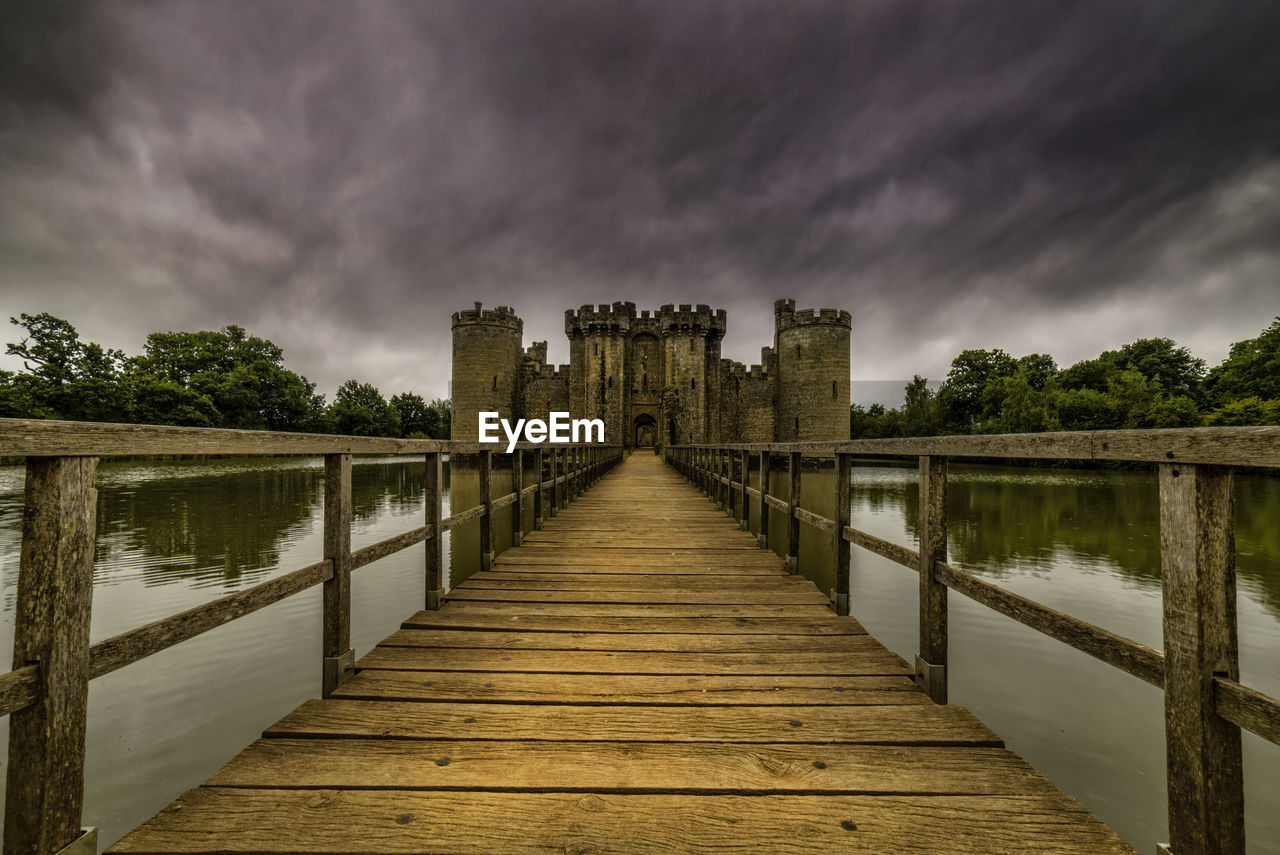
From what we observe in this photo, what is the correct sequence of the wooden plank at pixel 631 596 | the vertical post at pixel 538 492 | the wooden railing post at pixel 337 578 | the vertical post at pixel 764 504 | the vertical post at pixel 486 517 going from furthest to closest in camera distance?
the vertical post at pixel 538 492 < the vertical post at pixel 764 504 < the vertical post at pixel 486 517 < the wooden plank at pixel 631 596 < the wooden railing post at pixel 337 578

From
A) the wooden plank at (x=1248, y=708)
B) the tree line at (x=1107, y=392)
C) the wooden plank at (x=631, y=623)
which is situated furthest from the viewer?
the tree line at (x=1107, y=392)

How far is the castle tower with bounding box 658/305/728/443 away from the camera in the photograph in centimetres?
2880

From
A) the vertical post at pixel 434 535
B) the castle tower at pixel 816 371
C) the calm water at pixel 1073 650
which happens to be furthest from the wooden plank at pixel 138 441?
the castle tower at pixel 816 371

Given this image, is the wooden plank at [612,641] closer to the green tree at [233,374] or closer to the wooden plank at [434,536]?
the wooden plank at [434,536]

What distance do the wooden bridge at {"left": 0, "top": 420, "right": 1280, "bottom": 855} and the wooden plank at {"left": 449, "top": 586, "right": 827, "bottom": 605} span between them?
360 millimetres

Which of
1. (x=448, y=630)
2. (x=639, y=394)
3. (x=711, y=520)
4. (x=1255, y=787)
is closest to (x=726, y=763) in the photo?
(x=448, y=630)

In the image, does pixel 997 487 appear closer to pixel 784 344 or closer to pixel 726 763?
pixel 784 344

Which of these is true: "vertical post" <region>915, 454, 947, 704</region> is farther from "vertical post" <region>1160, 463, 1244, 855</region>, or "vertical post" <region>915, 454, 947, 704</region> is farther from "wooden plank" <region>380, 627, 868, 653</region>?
"vertical post" <region>1160, 463, 1244, 855</region>

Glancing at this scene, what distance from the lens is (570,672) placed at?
7.30ft

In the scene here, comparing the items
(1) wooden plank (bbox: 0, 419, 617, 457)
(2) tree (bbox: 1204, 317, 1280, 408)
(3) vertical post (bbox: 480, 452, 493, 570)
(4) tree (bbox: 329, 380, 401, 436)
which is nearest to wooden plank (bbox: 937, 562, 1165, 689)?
(1) wooden plank (bbox: 0, 419, 617, 457)

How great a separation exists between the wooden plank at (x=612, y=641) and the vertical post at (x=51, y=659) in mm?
1344

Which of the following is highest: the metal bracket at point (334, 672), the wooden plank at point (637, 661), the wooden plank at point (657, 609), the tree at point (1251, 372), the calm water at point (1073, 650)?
the tree at point (1251, 372)

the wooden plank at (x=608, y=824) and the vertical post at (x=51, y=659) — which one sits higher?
the vertical post at (x=51, y=659)

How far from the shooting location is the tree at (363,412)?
170ft
